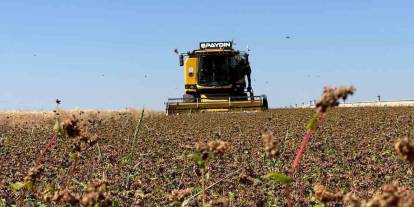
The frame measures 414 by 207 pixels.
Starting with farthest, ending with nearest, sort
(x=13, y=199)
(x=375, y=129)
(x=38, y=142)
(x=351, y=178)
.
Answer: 1. (x=375, y=129)
2. (x=38, y=142)
3. (x=351, y=178)
4. (x=13, y=199)

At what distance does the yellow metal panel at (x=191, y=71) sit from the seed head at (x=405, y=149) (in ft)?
93.0

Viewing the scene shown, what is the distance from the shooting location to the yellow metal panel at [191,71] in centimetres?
2958

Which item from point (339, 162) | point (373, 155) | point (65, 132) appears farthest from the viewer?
point (373, 155)

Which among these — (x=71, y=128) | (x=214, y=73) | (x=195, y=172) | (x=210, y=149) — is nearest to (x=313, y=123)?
(x=210, y=149)

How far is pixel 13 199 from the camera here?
186 inches

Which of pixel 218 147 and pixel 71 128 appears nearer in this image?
pixel 218 147

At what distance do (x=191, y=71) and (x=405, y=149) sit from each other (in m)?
28.6

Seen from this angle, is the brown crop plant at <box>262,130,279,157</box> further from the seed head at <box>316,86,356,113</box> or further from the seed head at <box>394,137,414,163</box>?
the seed head at <box>394,137,414,163</box>

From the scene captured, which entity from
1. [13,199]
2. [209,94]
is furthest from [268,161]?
[209,94]

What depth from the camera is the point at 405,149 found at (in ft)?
3.88

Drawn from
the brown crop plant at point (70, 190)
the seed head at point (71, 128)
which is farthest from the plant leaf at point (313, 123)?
the seed head at point (71, 128)

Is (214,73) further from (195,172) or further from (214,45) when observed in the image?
(195,172)

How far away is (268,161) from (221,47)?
21846mm

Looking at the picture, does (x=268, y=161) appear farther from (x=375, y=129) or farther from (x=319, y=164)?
(x=375, y=129)
